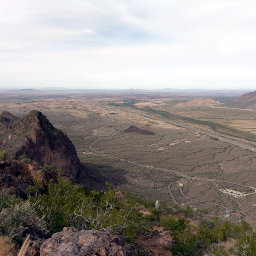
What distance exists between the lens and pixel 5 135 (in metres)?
37.8

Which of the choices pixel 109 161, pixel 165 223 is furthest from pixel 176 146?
pixel 165 223

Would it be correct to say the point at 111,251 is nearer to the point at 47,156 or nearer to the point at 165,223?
the point at 165,223

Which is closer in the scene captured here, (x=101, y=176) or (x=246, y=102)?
(x=101, y=176)

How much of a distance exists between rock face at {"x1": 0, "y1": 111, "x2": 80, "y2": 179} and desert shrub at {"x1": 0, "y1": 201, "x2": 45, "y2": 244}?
22.6 metres

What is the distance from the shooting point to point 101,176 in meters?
40.1

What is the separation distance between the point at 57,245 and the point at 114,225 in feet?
12.2

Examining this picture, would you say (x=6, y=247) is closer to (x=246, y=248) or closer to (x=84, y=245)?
(x=84, y=245)

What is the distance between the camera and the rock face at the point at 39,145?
3341cm

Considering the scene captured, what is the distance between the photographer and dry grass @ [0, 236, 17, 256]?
758 centimetres

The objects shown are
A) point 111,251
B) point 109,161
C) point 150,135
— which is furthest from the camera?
point 150,135

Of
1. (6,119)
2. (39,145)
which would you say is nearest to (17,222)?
(39,145)

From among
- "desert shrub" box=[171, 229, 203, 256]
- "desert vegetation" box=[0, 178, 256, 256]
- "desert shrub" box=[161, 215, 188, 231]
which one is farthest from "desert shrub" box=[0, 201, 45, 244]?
"desert shrub" box=[161, 215, 188, 231]

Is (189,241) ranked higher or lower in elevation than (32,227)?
lower

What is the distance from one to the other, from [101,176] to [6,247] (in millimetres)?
32668
